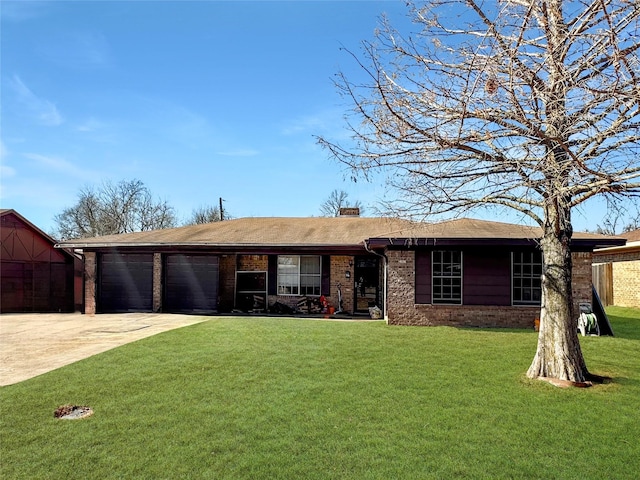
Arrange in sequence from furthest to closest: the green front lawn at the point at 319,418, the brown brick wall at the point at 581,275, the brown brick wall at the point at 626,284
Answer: the brown brick wall at the point at 626,284, the brown brick wall at the point at 581,275, the green front lawn at the point at 319,418

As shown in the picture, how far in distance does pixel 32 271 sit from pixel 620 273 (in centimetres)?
2549

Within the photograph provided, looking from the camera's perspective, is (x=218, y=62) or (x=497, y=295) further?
(x=497, y=295)

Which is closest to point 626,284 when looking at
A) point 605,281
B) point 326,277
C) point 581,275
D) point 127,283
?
point 605,281

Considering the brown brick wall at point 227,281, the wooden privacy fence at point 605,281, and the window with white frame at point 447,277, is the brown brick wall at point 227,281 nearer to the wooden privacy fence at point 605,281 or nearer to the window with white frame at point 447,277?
the window with white frame at point 447,277

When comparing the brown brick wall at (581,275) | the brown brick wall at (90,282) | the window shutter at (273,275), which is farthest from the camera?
the window shutter at (273,275)

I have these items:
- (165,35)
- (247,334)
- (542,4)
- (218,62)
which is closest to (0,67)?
(165,35)

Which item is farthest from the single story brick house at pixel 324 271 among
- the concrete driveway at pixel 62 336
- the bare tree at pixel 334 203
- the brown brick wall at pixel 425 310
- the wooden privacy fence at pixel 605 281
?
the bare tree at pixel 334 203

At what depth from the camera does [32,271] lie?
713 inches

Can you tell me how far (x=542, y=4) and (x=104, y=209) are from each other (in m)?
42.0

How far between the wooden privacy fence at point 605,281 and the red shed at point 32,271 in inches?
944

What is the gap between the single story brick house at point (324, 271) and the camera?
1227cm

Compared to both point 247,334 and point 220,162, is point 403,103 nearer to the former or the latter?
point 247,334

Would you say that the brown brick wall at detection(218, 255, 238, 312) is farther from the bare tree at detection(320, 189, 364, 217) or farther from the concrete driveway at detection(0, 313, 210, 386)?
the bare tree at detection(320, 189, 364, 217)

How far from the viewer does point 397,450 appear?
4.05 m
